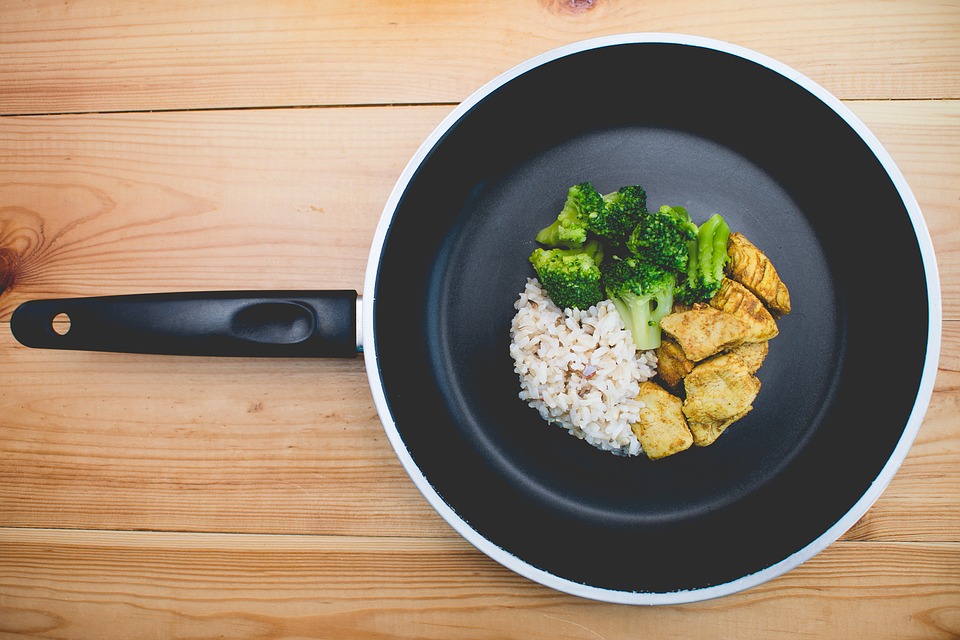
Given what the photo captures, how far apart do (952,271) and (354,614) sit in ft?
5.65

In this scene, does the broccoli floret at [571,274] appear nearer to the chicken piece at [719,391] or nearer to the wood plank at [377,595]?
the chicken piece at [719,391]

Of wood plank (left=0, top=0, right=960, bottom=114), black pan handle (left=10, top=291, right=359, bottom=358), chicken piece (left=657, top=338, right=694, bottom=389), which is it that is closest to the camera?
black pan handle (left=10, top=291, right=359, bottom=358)

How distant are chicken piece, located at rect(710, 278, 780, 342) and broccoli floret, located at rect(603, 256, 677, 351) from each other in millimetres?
113

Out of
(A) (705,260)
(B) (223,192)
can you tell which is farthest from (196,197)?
(A) (705,260)

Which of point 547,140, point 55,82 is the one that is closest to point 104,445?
point 55,82

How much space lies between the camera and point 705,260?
1.40m

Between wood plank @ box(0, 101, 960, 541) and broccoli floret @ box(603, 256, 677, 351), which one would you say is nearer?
broccoli floret @ box(603, 256, 677, 351)

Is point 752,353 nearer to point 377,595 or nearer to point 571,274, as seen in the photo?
point 571,274

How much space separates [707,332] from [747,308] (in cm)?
11

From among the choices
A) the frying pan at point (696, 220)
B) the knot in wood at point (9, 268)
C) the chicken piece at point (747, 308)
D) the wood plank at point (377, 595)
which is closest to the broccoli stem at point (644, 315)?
the chicken piece at point (747, 308)

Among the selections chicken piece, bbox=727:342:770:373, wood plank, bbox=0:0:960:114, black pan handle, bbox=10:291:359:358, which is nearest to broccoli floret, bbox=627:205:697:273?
chicken piece, bbox=727:342:770:373

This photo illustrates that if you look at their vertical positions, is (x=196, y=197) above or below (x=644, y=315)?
above

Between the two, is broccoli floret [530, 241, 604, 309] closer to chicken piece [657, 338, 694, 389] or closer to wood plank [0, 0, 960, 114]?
chicken piece [657, 338, 694, 389]

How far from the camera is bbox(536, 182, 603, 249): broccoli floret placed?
1402 millimetres
